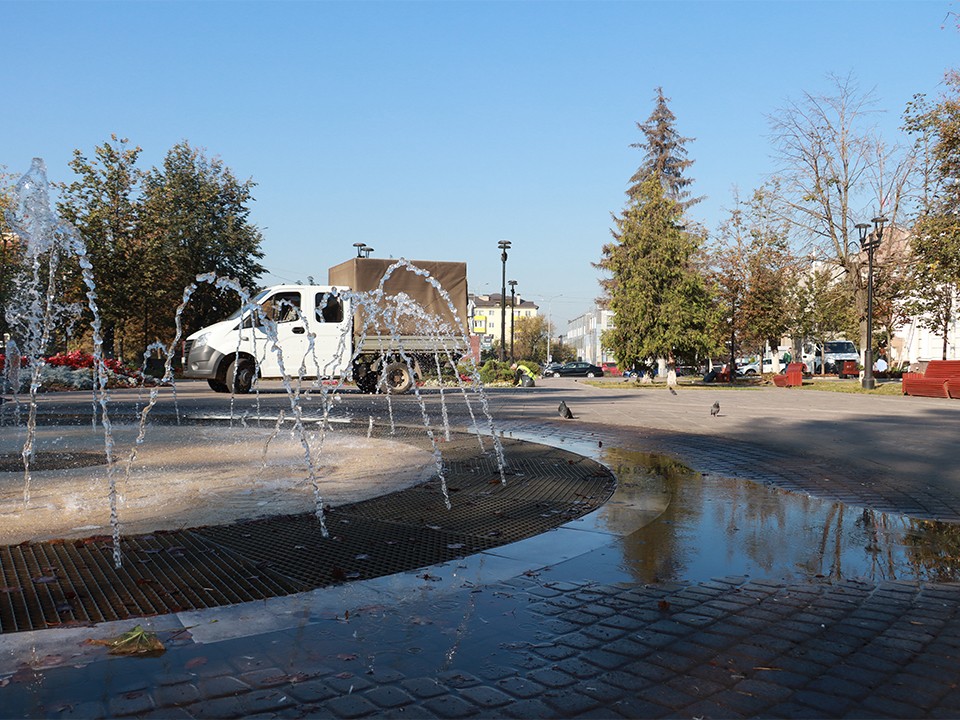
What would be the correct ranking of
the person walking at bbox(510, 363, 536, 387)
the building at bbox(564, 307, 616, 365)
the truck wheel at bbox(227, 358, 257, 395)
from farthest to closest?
the building at bbox(564, 307, 616, 365)
the person walking at bbox(510, 363, 536, 387)
the truck wheel at bbox(227, 358, 257, 395)

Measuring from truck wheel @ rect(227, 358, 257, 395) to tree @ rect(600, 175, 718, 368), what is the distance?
17499 mm

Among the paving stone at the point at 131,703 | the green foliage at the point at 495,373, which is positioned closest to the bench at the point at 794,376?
the green foliage at the point at 495,373

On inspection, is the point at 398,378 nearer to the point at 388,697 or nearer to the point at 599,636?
the point at 599,636

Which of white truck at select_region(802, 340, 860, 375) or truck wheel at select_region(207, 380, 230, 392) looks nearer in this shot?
truck wheel at select_region(207, 380, 230, 392)

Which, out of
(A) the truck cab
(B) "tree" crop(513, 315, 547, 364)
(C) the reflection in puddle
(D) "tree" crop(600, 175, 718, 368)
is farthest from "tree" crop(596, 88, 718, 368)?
(B) "tree" crop(513, 315, 547, 364)

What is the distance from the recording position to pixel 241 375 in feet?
60.4

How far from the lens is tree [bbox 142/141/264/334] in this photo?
116 ft

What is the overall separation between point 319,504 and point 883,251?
41.9m

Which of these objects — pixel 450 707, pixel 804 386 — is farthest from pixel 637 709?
pixel 804 386

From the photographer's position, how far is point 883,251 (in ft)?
129

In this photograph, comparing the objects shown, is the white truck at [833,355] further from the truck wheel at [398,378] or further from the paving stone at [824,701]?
the paving stone at [824,701]

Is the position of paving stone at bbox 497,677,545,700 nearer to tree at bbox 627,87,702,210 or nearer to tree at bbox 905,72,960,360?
tree at bbox 905,72,960,360

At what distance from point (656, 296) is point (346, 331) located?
18.0 metres

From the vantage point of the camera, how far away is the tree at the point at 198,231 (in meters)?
35.3
